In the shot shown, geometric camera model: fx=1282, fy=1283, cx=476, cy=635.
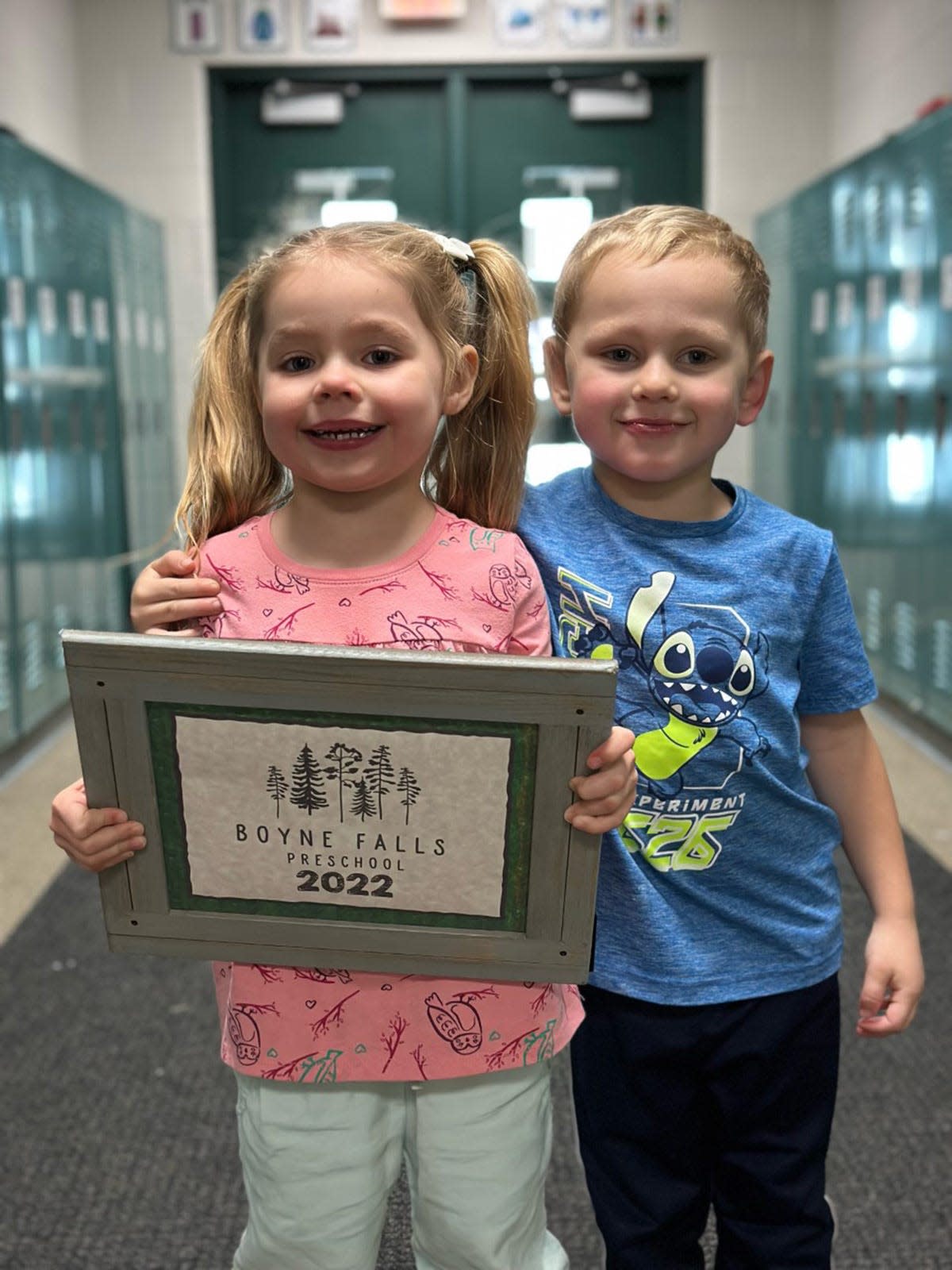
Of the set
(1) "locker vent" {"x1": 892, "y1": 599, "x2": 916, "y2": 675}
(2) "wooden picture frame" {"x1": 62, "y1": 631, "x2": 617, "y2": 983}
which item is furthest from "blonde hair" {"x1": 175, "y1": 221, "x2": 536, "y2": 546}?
(1) "locker vent" {"x1": 892, "y1": 599, "x2": 916, "y2": 675}

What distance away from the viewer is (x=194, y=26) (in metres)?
5.27

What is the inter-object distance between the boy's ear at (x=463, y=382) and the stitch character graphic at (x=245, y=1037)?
1.57 feet

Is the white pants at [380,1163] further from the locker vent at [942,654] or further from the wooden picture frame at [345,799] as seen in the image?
the locker vent at [942,654]

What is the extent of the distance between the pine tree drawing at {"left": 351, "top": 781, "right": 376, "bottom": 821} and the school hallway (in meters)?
0.84

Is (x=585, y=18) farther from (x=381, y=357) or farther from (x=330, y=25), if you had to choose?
(x=381, y=357)

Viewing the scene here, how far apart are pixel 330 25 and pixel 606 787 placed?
17.0 feet

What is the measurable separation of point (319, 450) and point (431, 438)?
0.09 m

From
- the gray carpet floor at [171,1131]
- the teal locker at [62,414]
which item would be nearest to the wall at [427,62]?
the teal locker at [62,414]

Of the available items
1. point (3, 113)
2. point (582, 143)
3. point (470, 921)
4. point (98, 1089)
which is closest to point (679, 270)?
point (470, 921)

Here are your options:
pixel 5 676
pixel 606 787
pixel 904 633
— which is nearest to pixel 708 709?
pixel 606 787

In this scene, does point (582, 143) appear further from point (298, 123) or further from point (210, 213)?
point (210, 213)

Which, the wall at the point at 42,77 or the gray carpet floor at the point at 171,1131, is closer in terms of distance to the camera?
the gray carpet floor at the point at 171,1131

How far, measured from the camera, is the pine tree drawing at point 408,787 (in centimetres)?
84

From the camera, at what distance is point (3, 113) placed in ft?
14.6
